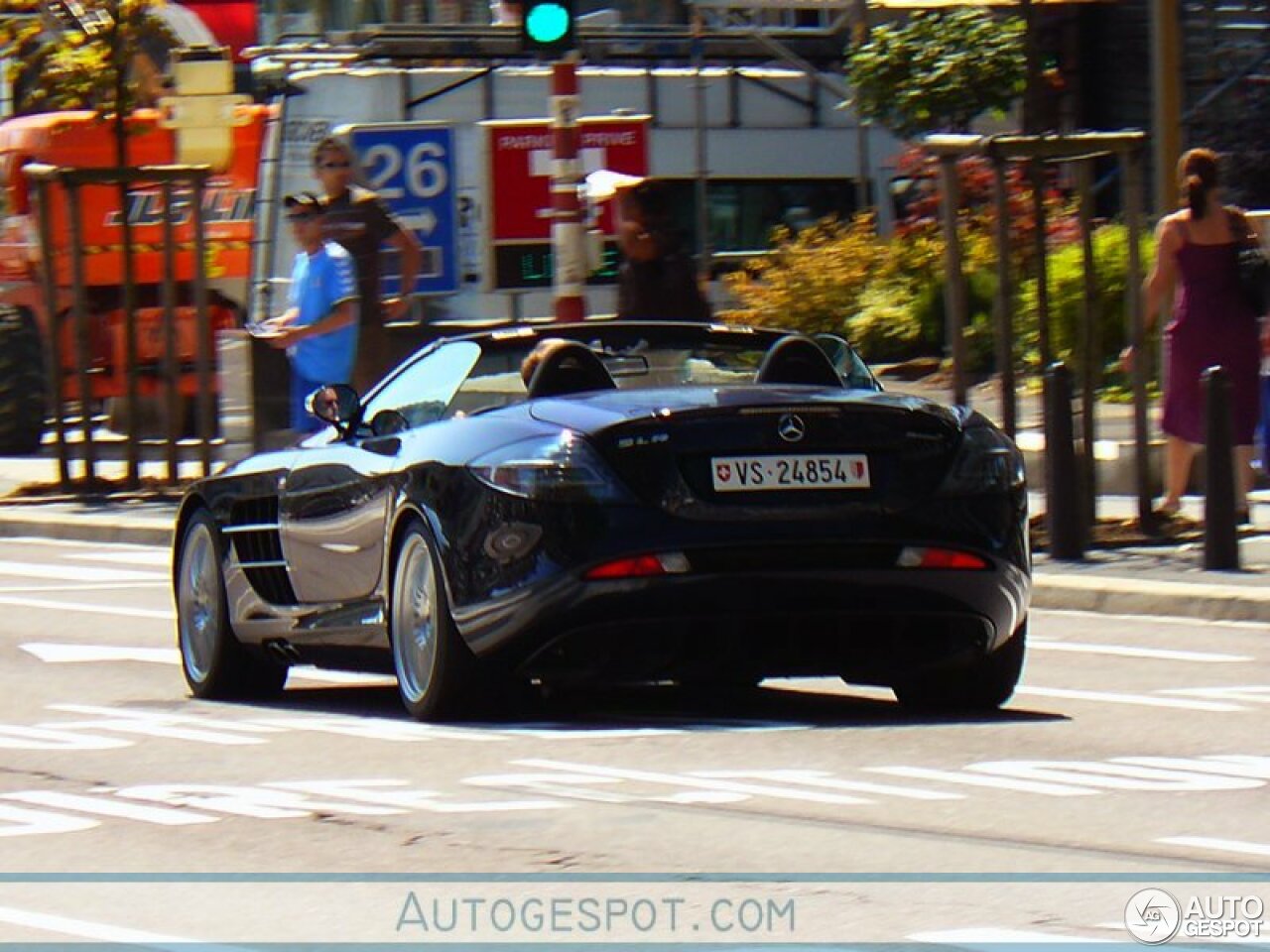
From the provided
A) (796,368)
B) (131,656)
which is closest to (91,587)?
(131,656)

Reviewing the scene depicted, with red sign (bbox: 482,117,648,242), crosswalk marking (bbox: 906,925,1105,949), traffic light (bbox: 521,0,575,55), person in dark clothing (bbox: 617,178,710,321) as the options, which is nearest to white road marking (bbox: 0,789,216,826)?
crosswalk marking (bbox: 906,925,1105,949)

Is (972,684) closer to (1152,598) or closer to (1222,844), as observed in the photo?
(1222,844)

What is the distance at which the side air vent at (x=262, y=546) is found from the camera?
1074 cm

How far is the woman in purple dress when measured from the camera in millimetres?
15656

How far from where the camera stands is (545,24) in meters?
16.7

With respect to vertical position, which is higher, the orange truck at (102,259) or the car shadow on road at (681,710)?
the orange truck at (102,259)

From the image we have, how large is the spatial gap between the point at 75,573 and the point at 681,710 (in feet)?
27.5

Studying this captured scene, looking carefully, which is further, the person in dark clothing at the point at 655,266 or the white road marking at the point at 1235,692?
the person in dark clothing at the point at 655,266

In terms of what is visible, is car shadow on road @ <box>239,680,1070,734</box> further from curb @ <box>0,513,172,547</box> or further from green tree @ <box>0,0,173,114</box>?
green tree @ <box>0,0,173,114</box>

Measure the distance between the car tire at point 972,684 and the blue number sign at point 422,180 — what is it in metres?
17.0

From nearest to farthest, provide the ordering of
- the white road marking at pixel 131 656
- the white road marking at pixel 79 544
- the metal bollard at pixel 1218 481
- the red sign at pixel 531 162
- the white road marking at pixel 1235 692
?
1. the white road marking at pixel 1235 692
2. the white road marking at pixel 131 656
3. the metal bollard at pixel 1218 481
4. the white road marking at pixel 79 544
5. the red sign at pixel 531 162

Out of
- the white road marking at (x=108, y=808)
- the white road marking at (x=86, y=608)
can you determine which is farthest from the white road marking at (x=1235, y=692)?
the white road marking at (x=86, y=608)

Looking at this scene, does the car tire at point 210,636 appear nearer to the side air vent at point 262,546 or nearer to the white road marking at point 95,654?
the side air vent at point 262,546

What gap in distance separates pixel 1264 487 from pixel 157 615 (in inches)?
280
